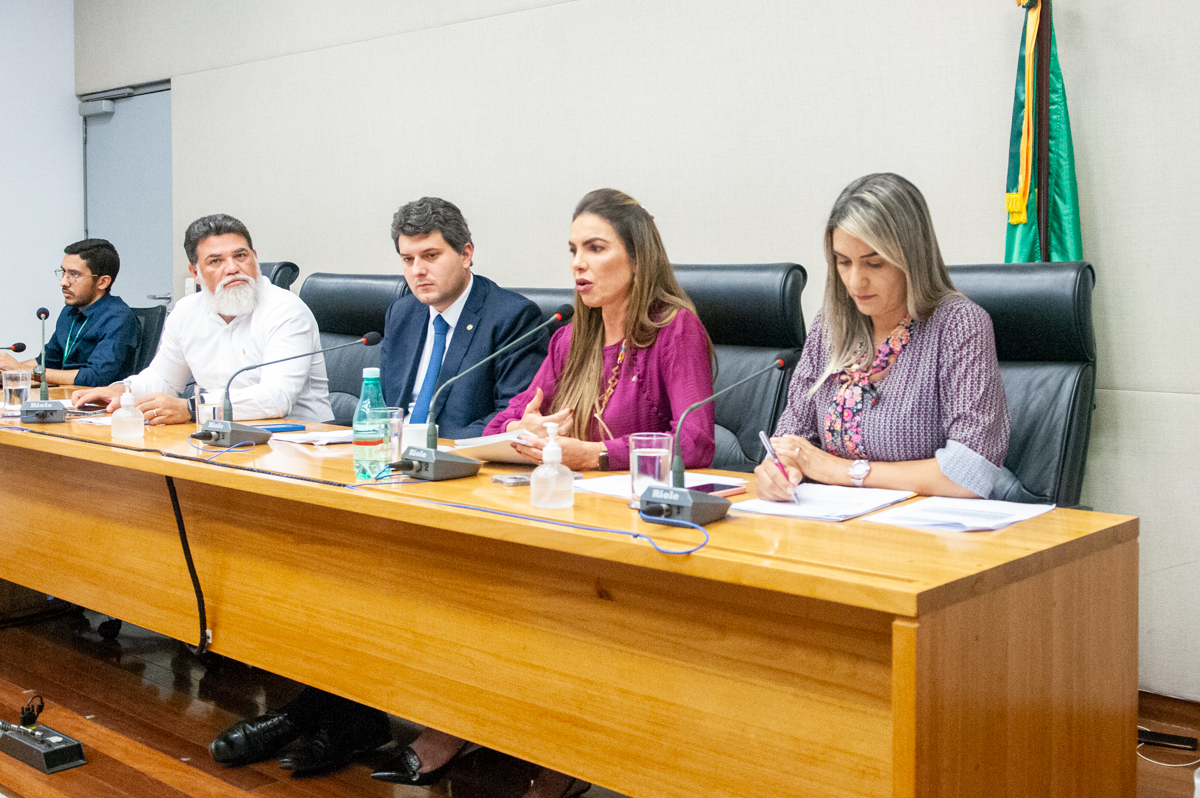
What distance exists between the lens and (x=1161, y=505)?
7.72ft

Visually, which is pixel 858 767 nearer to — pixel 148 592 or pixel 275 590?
pixel 275 590

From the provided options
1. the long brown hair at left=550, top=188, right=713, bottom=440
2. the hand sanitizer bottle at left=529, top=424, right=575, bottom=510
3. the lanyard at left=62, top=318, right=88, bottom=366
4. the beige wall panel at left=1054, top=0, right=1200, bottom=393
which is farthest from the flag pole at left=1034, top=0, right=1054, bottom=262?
the lanyard at left=62, top=318, right=88, bottom=366

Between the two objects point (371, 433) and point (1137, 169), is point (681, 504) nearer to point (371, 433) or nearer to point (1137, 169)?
point (371, 433)

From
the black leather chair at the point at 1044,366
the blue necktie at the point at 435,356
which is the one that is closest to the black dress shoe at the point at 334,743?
the blue necktie at the point at 435,356

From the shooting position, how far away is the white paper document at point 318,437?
215 cm

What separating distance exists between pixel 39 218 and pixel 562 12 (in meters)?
3.38

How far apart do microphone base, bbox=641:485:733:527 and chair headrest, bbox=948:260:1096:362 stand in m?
0.86

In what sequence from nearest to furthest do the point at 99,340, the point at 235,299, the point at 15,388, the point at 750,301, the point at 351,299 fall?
the point at 750,301, the point at 15,388, the point at 235,299, the point at 351,299, the point at 99,340

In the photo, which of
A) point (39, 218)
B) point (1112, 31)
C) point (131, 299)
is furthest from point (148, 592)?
point (39, 218)

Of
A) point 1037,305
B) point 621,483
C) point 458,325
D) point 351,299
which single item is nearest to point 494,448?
point 621,483

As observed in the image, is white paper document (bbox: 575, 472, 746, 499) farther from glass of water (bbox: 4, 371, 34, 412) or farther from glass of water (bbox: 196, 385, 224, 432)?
glass of water (bbox: 4, 371, 34, 412)

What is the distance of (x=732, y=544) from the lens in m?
1.23

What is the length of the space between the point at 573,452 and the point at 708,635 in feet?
1.96

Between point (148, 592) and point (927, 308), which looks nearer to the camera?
point (927, 308)
